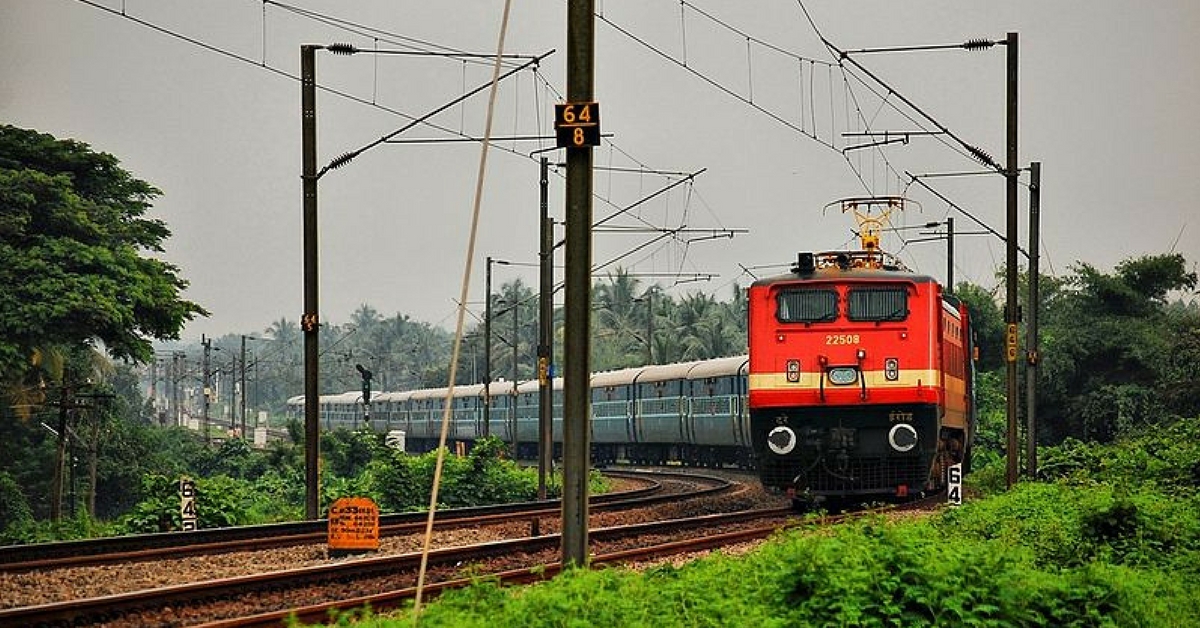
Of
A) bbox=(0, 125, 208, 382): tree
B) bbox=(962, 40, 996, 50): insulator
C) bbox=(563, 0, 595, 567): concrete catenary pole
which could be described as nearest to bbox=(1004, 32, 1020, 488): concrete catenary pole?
bbox=(962, 40, 996, 50): insulator

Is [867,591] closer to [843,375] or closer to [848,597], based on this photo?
[848,597]

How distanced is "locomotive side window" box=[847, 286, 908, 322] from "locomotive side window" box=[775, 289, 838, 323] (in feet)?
0.98

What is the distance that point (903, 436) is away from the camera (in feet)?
85.0

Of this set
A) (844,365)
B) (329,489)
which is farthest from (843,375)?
(329,489)

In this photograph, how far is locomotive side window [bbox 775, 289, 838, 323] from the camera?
84.9 feet

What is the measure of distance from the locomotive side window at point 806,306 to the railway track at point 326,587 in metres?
4.46

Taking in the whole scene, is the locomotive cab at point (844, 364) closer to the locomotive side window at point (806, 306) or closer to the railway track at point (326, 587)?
the locomotive side window at point (806, 306)

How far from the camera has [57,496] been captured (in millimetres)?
39375

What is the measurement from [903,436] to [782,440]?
191cm

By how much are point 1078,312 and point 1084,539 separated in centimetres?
3821

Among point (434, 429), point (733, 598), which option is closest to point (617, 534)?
point (733, 598)

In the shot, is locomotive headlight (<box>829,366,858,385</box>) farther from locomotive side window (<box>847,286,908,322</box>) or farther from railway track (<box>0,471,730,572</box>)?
railway track (<box>0,471,730,572</box>)

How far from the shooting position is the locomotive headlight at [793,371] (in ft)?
85.1

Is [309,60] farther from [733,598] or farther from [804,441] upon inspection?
[733,598]
